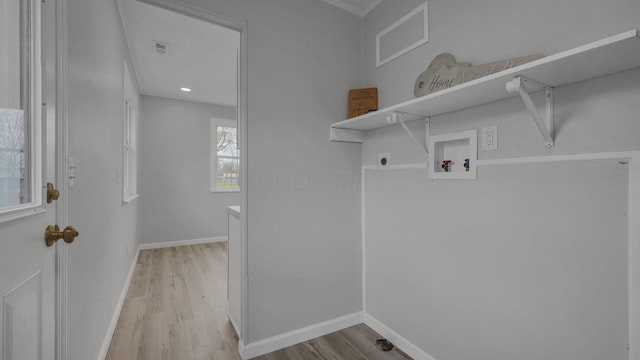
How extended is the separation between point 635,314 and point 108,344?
2.80 metres

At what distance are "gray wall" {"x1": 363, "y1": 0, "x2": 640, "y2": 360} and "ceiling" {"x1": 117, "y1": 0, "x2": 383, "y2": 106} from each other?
111cm

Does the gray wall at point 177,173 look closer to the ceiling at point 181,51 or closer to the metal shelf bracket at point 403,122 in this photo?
the ceiling at point 181,51

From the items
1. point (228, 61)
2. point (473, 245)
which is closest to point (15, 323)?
point (473, 245)

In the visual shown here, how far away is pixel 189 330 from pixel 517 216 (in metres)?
2.33

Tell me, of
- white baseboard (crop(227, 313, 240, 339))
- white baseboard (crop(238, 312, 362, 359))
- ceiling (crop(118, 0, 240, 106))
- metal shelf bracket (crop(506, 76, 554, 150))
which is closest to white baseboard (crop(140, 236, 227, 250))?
ceiling (crop(118, 0, 240, 106))

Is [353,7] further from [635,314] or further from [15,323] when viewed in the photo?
[15,323]

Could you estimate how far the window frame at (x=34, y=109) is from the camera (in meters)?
0.77

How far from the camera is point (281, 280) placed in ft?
6.27

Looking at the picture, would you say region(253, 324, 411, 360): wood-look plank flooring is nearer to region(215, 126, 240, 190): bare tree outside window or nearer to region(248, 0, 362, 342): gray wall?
region(248, 0, 362, 342): gray wall

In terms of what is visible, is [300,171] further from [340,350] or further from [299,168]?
[340,350]

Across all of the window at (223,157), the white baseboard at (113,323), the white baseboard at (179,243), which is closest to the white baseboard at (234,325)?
the white baseboard at (113,323)

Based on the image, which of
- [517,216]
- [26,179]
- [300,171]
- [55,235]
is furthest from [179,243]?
[517,216]

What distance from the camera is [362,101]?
2111mm

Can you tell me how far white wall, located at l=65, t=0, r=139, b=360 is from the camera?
1.18 metres
